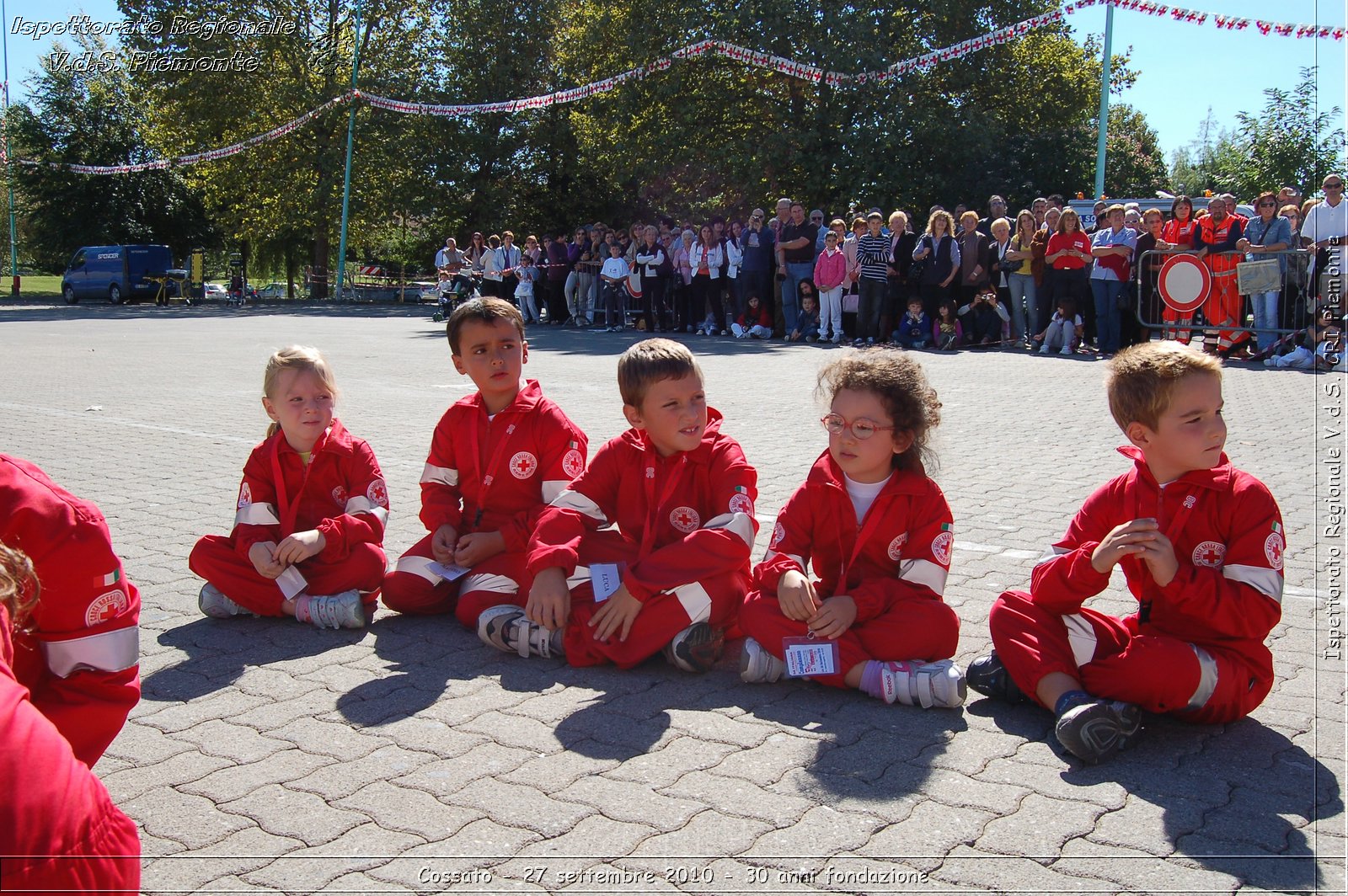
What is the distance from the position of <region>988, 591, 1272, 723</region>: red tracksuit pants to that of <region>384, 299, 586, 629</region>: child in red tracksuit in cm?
193

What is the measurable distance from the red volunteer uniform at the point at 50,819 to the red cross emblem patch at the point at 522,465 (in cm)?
326

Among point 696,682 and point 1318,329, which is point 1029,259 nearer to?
point 1318,329

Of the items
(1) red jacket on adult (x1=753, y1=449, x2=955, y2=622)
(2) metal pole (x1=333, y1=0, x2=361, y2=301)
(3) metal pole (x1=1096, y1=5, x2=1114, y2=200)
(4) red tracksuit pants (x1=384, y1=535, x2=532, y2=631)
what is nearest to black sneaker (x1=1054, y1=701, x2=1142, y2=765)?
(1) red jacket on adult (x1=753, y1=449, x2=955, y2=622)

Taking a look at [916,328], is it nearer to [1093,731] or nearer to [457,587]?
[457,587]

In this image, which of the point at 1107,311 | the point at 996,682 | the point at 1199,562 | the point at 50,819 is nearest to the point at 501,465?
the point at 996,682

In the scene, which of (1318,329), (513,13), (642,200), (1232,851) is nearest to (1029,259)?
(1318,329)

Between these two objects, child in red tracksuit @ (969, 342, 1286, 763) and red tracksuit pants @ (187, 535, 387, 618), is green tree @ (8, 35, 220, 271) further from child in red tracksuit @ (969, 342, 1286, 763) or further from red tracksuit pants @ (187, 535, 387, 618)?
child in red tracksuit @ (969, 342, 1286, 763)

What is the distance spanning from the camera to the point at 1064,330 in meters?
15.8

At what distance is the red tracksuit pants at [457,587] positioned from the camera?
4.53 metres

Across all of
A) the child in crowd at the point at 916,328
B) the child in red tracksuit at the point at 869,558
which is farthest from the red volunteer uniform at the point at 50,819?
the child in crowd at the point at 916,328

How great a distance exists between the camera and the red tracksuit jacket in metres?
4.64

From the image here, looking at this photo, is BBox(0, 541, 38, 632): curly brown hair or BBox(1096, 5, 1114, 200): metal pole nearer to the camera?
BBox(0, 541, 38, 632): curly brown hair

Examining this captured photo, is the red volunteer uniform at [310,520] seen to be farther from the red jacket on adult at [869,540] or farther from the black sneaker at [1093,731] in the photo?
the black sneaker at [1093,731]

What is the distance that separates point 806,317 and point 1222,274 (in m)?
6.78
